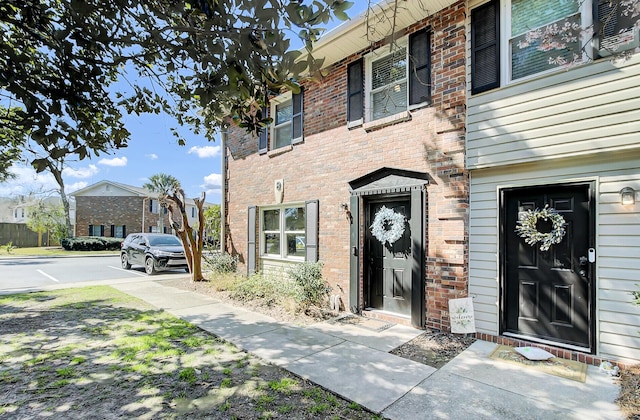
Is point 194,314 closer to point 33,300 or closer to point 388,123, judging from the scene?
point 33,300

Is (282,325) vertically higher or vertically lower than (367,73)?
lower

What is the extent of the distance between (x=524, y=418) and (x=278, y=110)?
766 centimetres

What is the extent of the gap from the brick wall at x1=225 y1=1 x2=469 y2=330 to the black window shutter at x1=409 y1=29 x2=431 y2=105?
0.10 meters

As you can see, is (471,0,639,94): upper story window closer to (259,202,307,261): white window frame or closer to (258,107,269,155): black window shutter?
(259,202,307,261): white window frame

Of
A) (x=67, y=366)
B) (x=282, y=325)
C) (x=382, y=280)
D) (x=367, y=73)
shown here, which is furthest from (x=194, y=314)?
(x=367, y=73)

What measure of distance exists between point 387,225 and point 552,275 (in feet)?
7.96

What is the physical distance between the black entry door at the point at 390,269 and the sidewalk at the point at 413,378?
59 centimetres

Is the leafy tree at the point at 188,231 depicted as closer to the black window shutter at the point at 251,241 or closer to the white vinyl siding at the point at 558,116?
the black window shutter at the point at 251,241

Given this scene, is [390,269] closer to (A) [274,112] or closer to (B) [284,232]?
(B) [284,232]

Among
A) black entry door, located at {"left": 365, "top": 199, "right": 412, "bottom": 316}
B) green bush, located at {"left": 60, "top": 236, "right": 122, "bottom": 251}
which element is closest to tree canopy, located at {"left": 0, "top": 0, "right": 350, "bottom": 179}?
black entry door, located at {"left": 365, "top": 199, "right": 412, "bottom": 316}

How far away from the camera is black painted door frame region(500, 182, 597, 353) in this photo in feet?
12.8

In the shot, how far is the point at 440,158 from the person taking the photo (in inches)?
197

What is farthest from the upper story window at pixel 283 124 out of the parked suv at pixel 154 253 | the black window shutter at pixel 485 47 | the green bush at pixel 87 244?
the green bush at pixel 87 244

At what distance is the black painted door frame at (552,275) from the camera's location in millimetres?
3893
